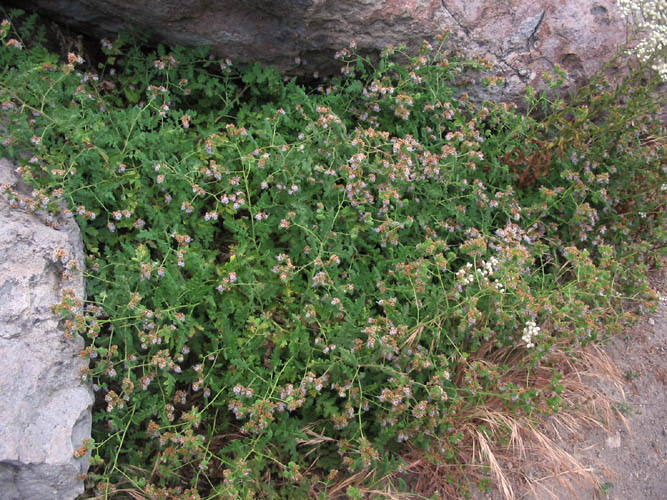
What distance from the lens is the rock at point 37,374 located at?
2.53m

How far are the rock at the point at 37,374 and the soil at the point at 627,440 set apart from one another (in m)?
2.21

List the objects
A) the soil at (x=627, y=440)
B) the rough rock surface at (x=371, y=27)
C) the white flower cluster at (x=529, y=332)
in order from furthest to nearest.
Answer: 1. the rough rock surface at (x=371, y=27)
2. the soil at (x=627, y=440)
3. the white flower cluster at (x=529, y=332)

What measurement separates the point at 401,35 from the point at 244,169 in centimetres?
155

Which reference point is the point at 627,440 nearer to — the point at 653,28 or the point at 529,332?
the point at 529,332

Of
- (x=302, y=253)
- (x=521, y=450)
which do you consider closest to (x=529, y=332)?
(x=521, y=450)

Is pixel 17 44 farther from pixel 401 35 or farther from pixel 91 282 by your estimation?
pixel 401 35

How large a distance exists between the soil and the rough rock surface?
198cm

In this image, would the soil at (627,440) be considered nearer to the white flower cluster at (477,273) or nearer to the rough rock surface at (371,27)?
the white flower cluster at (477,273)

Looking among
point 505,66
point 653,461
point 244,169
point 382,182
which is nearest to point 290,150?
point 244,169

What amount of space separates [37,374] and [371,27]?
9.75 ft

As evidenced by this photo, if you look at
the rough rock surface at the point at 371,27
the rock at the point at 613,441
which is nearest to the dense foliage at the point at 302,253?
the rough rock surface at the point at 371,27

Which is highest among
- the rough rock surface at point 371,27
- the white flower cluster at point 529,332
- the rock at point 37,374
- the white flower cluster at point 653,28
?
Answer: the white flower cluster at point 653,28

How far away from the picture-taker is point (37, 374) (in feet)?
8.73

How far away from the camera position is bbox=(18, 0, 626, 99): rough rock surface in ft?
12.2
